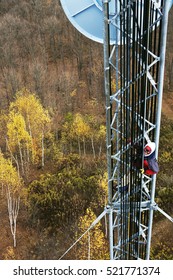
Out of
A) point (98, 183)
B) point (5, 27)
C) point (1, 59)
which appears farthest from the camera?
point (5, 27)

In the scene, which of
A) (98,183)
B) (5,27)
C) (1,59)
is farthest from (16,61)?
(98,183)

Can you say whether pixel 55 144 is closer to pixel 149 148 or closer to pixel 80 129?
pixel 80 129

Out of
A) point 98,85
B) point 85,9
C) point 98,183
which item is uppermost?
point 85,9

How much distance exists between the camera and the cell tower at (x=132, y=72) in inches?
196

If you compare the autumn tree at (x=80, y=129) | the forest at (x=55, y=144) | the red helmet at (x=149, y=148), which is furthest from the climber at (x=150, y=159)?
the autumn tree at (x=80, y=129)

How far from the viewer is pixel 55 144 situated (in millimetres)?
18938

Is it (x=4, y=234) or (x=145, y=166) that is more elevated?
(x=145, y=166)

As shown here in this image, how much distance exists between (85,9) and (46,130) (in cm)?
1497

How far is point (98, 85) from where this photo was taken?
23.9m

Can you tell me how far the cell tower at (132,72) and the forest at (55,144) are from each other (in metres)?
6.97

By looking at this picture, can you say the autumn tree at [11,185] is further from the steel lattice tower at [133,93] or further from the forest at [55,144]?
the steel lattice tower at [133,93]

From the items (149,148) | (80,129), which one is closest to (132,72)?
(149,148)

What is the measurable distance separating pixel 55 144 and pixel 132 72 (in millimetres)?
13679

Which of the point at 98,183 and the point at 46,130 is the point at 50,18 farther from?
the point at 98,183
